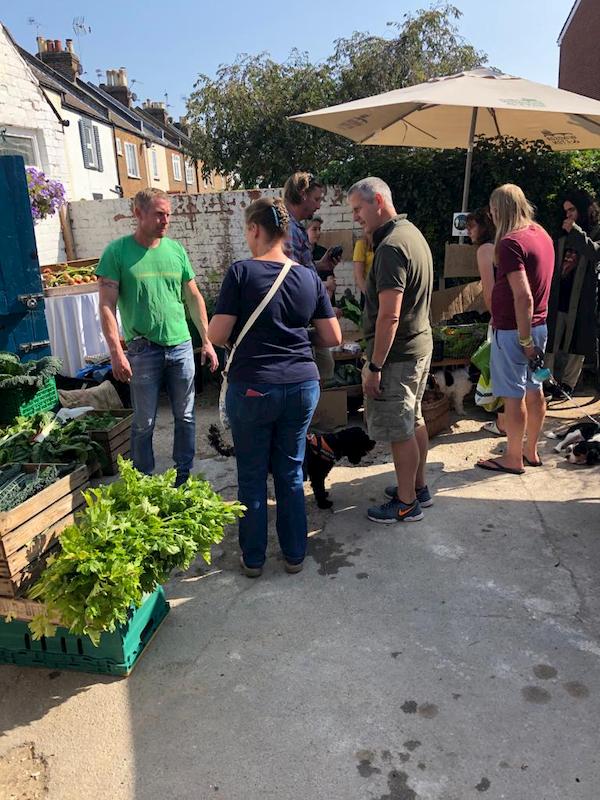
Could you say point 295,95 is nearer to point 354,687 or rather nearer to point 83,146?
point 83,146

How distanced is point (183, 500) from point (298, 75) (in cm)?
1467

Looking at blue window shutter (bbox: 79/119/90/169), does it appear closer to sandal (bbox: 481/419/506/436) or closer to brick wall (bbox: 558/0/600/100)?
brick wall (bbox: 558/0/600/100)

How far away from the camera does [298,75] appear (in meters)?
14.6

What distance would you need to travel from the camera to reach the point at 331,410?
17.6 ft

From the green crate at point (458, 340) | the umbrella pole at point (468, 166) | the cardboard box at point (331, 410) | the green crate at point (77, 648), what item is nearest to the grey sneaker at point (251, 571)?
the green crate at point (77, 648)

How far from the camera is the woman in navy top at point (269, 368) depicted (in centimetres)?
275

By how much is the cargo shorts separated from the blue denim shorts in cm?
85

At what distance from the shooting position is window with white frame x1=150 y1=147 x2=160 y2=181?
2712 cm

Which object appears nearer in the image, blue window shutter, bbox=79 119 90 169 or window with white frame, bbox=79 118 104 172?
blue window shutter, bbox=79 119 90 169

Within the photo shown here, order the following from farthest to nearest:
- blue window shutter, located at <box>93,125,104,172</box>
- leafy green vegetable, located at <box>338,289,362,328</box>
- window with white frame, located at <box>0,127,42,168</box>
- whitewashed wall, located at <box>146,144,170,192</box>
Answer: whitewashed wall, located at <box>146,144,170,192</box> → blue window shutter, located at <box>93,125,104,172</box> → window with white frame, located at <box>0,127,42,168</box> → leafy green vegetable, located at <box>338,289,362,328</box>

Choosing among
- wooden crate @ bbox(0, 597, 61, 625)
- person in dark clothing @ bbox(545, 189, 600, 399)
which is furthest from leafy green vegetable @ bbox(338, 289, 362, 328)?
wooden crate @ bbox(0, 597, 61, 625)

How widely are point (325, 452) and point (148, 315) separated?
1.40 metres

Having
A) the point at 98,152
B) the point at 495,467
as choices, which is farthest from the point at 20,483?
the point at 98,152

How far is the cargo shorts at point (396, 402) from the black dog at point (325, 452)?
0.45 meters
